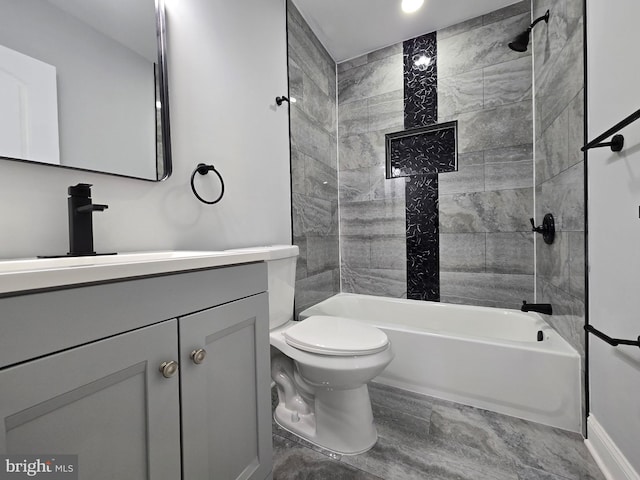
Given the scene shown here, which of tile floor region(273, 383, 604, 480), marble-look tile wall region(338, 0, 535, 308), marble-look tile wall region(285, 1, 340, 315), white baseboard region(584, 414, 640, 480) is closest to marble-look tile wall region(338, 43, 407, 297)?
marble-look tile wall region(338, 0, 535, 308)

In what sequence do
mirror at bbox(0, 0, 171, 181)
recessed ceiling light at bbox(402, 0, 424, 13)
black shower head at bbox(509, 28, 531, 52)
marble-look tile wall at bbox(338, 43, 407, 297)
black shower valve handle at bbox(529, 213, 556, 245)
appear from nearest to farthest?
1. mirror at bbox(0, 0, 171, 181)
2. black shower valve handle at bbox(529, 213, 556, 245)
3. black shower head at bbox(509, 28, 531, 52)
4. recessed ceiling light at bbox(402, 0, 424, 13)
5. marble-look tile wall at bbox(338, 43, 407, 297)

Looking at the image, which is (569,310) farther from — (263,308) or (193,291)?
(193,291)

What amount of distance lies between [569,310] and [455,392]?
0.73m

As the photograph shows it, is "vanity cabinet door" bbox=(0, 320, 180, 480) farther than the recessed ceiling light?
No

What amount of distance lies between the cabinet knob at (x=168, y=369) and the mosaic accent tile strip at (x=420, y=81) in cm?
241

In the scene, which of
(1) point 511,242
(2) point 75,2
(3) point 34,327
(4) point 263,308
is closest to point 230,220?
(4) point 263,308

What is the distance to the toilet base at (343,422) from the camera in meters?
1.23

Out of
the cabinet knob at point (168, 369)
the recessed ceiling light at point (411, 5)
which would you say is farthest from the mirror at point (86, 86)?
the recessed ceiling light at point (411, 5)

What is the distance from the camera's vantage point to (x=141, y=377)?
581 millimetres

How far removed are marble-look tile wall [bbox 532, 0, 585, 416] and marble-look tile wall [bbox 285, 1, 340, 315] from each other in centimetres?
155

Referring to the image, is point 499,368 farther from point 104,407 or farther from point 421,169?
point 104,407

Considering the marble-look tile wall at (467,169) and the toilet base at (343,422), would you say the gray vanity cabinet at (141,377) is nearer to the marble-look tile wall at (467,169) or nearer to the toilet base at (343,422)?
the toilet base at (343,422)

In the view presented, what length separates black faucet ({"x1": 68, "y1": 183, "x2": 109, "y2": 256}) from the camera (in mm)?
806

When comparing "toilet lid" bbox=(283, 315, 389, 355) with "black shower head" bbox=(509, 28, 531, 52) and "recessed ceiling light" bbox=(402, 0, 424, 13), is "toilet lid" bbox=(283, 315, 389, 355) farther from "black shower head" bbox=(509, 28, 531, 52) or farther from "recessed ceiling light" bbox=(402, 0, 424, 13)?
"recessed ceiling light" bbox=(402, 0, 424, 13)
